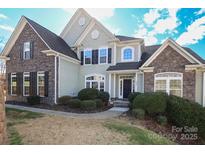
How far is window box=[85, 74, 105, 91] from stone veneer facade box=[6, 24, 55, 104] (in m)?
3.54

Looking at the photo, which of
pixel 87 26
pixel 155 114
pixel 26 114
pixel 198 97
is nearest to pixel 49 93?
pixel 26 114

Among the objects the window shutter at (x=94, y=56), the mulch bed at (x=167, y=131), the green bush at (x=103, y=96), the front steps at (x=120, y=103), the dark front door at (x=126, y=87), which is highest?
the window shutter at (x=94, y=56)

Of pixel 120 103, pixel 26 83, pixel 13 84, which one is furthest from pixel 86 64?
pixel 13 84

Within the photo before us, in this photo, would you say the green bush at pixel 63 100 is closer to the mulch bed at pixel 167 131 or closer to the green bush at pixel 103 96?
the green bush at pixel 103 96

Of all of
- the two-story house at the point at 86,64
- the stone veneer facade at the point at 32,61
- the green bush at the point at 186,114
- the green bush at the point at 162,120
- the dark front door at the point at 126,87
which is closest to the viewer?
the green bush at the point at 186,114

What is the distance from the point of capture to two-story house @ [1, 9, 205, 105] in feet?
41.1

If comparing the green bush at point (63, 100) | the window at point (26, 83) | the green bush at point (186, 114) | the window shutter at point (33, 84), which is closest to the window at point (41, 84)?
the window shutter at point (33, 84)

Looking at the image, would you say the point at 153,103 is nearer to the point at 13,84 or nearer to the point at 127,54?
the point at 127,54

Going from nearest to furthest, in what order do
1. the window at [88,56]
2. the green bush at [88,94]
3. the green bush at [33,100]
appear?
1. the green bush at [88,94]
2. the green bush at [33,100]
3. the window at [88,56]

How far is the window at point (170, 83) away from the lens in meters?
12.1

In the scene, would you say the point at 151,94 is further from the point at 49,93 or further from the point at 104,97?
the point at 49,93

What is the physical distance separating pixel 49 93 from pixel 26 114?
13.9 feet

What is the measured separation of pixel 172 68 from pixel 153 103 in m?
3.71
